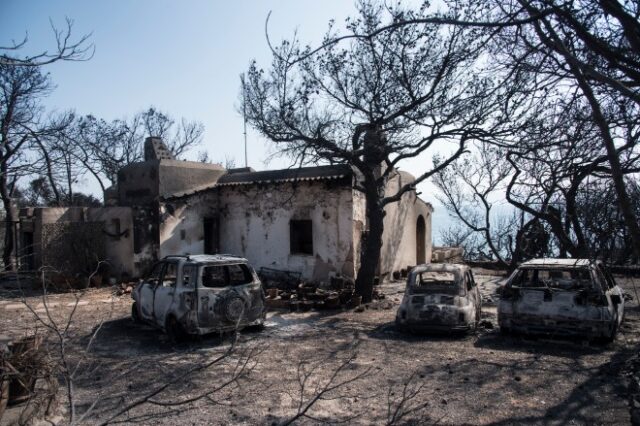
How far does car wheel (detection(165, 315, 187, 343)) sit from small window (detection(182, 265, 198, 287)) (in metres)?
0.70

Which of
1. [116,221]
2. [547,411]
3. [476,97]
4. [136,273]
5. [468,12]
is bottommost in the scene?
[547,411]

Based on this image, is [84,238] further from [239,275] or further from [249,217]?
[239,275]

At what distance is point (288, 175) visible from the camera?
17125 millimetres

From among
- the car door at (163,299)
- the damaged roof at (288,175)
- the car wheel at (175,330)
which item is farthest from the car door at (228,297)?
the damaged roof at (288,175)

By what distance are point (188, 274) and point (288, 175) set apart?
27.8 feet

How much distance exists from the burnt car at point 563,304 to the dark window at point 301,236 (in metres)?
8.46

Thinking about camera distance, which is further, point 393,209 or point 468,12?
point 393,209

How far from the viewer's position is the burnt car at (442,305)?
30.5ft

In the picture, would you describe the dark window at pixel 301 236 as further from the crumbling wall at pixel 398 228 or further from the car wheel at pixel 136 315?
the car wheel at pixel 136 315

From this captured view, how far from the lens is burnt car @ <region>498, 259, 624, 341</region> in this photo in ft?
27.4

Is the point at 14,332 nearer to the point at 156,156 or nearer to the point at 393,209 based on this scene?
the point at 156,156

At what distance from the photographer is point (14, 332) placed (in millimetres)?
9828

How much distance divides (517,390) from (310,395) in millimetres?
2781

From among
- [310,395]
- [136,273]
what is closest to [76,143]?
[310,395]
